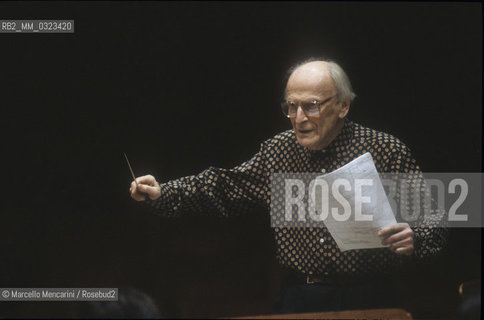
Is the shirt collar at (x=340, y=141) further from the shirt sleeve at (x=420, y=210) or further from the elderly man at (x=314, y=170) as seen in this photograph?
the shirt sleeve at (x=420, y=210)

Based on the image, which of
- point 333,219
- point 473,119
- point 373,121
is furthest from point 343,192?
point 473,119

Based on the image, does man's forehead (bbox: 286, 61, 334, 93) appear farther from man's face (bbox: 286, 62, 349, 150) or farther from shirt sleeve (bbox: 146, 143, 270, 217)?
shirt sleeve (bbox: 146, 143, 270, 217)

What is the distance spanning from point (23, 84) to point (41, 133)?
224 millimetres

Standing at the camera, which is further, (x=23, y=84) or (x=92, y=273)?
(x=92, y=273)

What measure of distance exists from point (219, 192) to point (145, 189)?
302 mm

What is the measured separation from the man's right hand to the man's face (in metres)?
0.58

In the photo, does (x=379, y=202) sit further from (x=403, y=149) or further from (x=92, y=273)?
(x=92, y=273)

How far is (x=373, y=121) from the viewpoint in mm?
2625

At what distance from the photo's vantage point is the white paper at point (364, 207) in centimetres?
204

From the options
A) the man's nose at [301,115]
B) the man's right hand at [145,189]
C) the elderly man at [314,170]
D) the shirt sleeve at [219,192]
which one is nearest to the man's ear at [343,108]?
the elderly man at [314,170]

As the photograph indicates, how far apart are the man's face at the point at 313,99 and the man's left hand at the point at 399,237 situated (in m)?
0.43

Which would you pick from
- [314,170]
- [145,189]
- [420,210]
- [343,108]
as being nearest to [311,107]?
[343,108]

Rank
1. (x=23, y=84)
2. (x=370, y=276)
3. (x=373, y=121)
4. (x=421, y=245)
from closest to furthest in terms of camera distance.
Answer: (x=421, y=245) → (x=370, y=276) → (x=23, y=84) → (x=373, y=121)

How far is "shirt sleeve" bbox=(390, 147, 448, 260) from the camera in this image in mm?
1999
